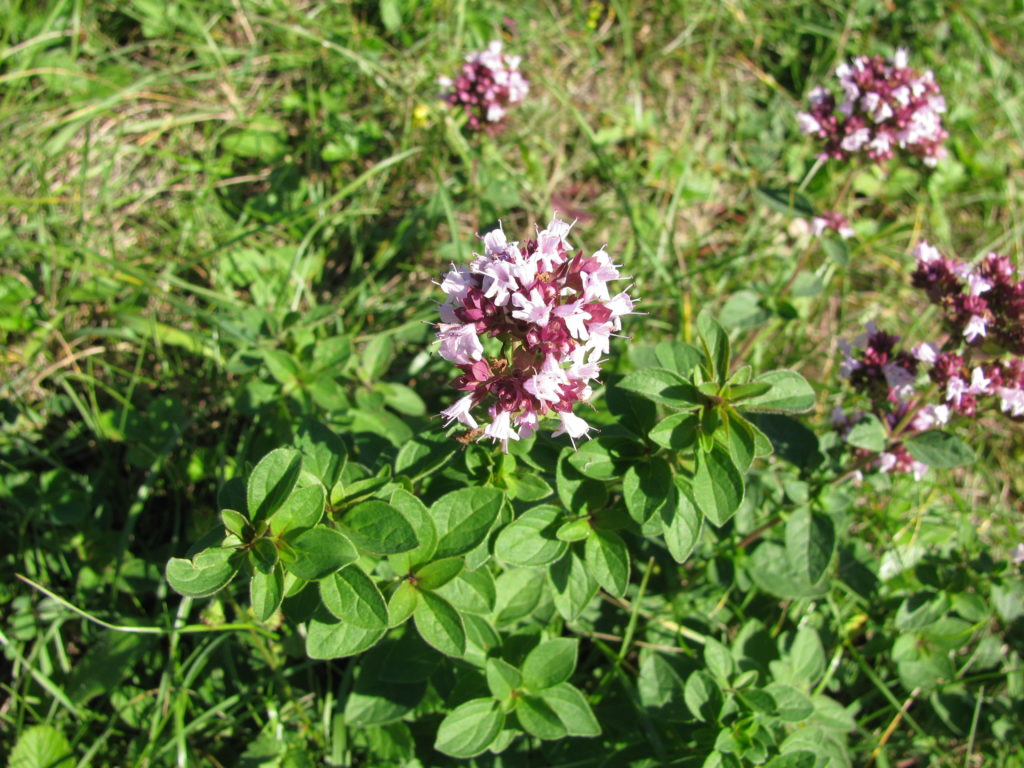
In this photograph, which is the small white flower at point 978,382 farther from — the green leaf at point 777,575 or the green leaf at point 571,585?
the green leaf at point 571,585

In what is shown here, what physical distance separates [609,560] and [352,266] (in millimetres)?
2170

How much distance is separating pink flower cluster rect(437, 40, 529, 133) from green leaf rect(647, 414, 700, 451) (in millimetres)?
2014

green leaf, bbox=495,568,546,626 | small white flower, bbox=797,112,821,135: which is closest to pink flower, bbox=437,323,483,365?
green leaf, bbox=495,568,546,626

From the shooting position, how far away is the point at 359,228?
3.78 metres

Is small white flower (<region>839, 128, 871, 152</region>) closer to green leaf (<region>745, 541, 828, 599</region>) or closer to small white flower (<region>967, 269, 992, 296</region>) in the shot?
small white flower (<region>967, 269, 992, 296</region>)

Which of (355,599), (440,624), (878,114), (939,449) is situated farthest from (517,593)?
(878,114)

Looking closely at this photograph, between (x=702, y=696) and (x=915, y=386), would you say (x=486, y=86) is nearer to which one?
(x=915, y=386)

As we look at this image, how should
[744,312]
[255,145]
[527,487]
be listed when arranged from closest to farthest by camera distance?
[527,487] < [744,312] < [255,145]

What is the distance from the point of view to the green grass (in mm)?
2684

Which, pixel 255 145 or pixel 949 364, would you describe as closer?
pixel 949 364

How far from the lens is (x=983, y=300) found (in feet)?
8.07

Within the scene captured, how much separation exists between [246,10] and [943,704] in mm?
4605

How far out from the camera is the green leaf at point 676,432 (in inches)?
73.5

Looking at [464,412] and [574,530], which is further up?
[464,412]
